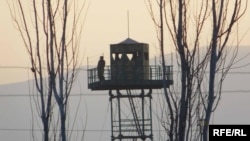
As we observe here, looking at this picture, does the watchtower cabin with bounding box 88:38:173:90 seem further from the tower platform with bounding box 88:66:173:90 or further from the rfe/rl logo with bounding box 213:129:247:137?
the rfe/rl logo with bounding box 213:129:247:137

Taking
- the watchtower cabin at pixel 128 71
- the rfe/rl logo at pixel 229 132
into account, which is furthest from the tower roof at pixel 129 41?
the rfe/rl logo at pixel 229 132

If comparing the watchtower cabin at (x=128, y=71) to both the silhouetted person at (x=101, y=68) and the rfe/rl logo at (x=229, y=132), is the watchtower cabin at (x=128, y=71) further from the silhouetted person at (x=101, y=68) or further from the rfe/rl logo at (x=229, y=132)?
the rfe/rl logo at (x=229, y=132)

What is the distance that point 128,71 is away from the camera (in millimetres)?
38938

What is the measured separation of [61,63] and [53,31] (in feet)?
2.32

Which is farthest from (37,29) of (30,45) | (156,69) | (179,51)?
(156,69)

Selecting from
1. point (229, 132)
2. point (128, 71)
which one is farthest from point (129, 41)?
point (229, 132)

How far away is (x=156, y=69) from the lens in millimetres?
37500

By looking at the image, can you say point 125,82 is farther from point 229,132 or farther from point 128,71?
point 229,132

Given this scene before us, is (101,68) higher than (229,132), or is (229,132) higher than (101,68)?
(101,68)

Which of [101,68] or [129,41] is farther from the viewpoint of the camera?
[129,41]

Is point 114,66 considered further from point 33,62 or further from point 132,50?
point 33,62

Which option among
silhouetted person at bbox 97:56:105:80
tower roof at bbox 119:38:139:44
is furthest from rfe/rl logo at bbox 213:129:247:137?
Result: tower roof at bbox 119:38:139:44

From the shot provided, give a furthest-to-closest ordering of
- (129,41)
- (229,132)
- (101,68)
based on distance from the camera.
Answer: (129,41) → (101,68) → (229,132)

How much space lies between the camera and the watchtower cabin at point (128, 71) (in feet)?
125
